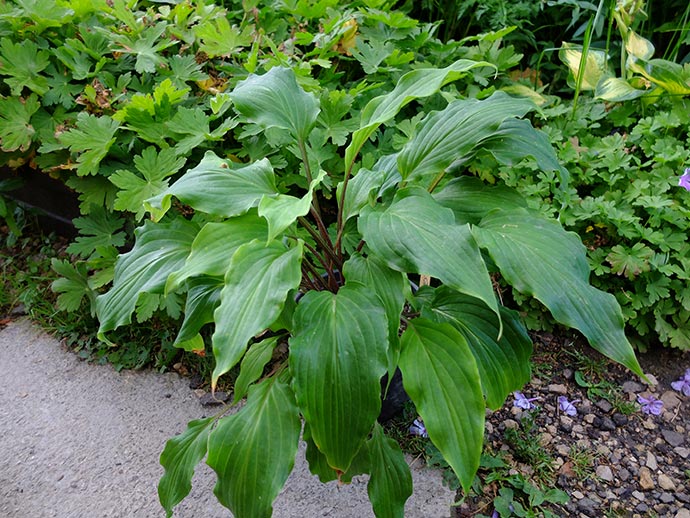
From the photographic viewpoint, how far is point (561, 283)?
107 cm

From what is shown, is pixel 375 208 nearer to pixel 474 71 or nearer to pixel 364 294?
pixel 364 294

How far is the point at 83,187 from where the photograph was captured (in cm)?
208

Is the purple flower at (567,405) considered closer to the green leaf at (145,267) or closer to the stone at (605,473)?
the stone at (605,473)

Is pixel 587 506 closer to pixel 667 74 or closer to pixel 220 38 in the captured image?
pixel 667 74

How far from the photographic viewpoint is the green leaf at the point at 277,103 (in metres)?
1.37

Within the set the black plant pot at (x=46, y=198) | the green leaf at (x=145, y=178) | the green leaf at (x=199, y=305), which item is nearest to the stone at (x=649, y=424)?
the green leaf at (x=199, y=305)

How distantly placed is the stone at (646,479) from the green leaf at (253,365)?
3.94 ft

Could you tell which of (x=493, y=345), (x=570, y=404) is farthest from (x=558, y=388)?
(x=493, y=345)

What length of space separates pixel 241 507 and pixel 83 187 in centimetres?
145

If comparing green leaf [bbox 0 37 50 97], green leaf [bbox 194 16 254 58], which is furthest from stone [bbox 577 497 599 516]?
green leaf [bbox 0 37 50 97]

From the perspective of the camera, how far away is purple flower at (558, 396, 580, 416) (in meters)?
1.84

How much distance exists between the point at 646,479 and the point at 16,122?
256cm

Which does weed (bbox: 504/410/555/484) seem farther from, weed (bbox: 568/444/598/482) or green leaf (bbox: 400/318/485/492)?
green leaf (bbox: 400/318/485/492)

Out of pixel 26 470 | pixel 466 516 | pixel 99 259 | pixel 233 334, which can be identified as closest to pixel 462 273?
pixel 233 334
